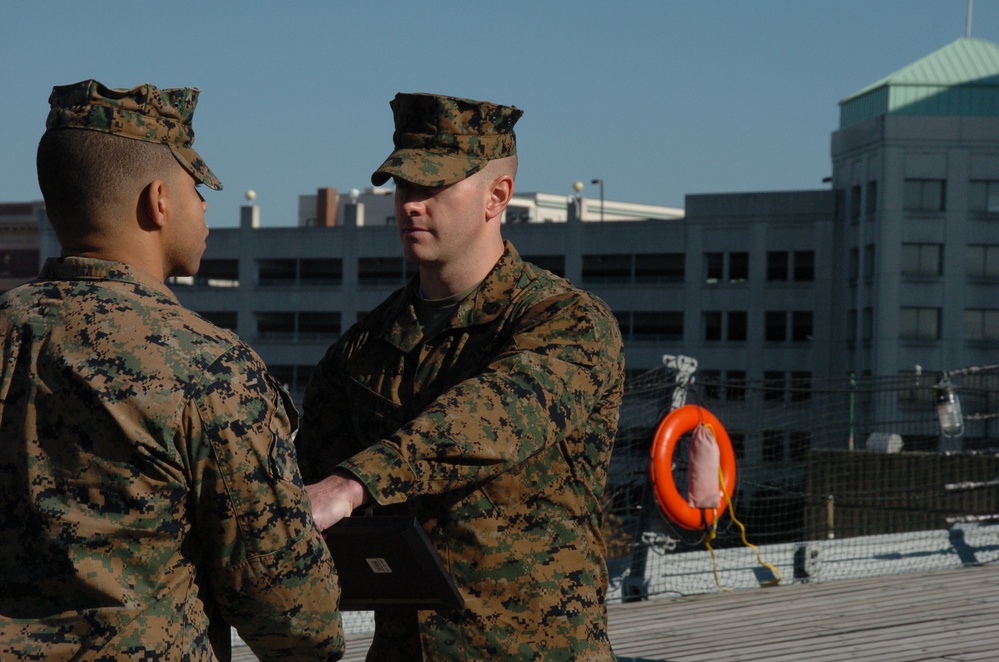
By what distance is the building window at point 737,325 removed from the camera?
3017 inches

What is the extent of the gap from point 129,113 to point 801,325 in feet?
244

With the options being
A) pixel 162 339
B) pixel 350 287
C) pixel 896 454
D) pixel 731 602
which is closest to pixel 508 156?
pixel 162 339

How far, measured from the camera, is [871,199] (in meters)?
70.6

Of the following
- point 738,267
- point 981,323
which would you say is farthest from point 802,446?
point 738,267

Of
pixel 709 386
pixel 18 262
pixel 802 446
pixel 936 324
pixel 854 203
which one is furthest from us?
pixel 18 262

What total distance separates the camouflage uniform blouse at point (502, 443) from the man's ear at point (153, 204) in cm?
60

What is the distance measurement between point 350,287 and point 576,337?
3301 inches

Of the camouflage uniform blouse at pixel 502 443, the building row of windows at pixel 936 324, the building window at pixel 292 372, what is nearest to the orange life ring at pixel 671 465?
the camouflage uniform blouse at pixel 502 443

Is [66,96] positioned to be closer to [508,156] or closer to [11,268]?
[508,156]

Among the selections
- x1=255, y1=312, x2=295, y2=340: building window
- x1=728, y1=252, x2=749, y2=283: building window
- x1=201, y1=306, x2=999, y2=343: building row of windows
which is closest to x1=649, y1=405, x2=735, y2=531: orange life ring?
x1=201, y1=306, x2=999, y2=343: building row of windows

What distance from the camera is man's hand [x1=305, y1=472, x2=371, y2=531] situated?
2.50m

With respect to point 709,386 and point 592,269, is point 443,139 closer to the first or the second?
point 709,386

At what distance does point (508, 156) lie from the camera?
3.34 metres

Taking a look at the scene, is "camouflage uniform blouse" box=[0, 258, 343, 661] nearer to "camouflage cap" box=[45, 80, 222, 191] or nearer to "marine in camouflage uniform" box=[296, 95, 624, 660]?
"camouflage cap" box=[45, 80, 222, 191]
